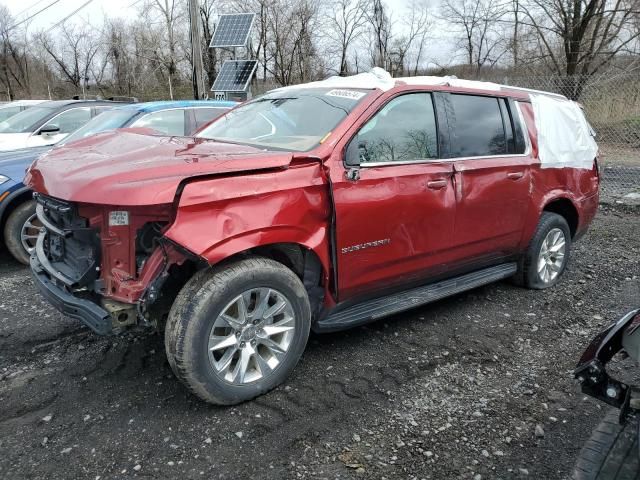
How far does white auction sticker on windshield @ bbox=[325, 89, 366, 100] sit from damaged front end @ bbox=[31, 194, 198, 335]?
1569 mm

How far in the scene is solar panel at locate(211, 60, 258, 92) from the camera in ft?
40.1

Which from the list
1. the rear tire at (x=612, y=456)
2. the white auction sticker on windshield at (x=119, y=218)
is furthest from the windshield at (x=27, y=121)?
the rear tire at (x=612, y=456)

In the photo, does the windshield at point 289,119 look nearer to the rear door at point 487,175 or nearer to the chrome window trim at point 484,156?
the chrome window trim at point 484,156

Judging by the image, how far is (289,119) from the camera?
375 centimetres

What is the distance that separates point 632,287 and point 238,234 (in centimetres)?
425

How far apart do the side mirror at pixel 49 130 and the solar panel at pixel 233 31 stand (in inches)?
256

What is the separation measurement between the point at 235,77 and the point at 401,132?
990 cm

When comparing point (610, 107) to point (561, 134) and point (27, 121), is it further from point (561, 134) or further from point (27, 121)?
point (27, 121)

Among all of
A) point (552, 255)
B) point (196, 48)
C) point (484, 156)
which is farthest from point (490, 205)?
point (196, 48)

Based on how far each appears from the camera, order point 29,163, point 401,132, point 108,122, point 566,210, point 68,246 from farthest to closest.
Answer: point 108,122 < point 29,163 < point 566,210 < point 401,132 < point 68,246

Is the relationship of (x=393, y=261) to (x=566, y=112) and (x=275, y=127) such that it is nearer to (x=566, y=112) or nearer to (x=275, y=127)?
(x=275, y=127)

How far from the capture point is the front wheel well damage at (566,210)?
16.6ft

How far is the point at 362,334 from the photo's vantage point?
3.99 meters

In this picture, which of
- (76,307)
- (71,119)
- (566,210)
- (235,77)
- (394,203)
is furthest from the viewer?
(235,77)
